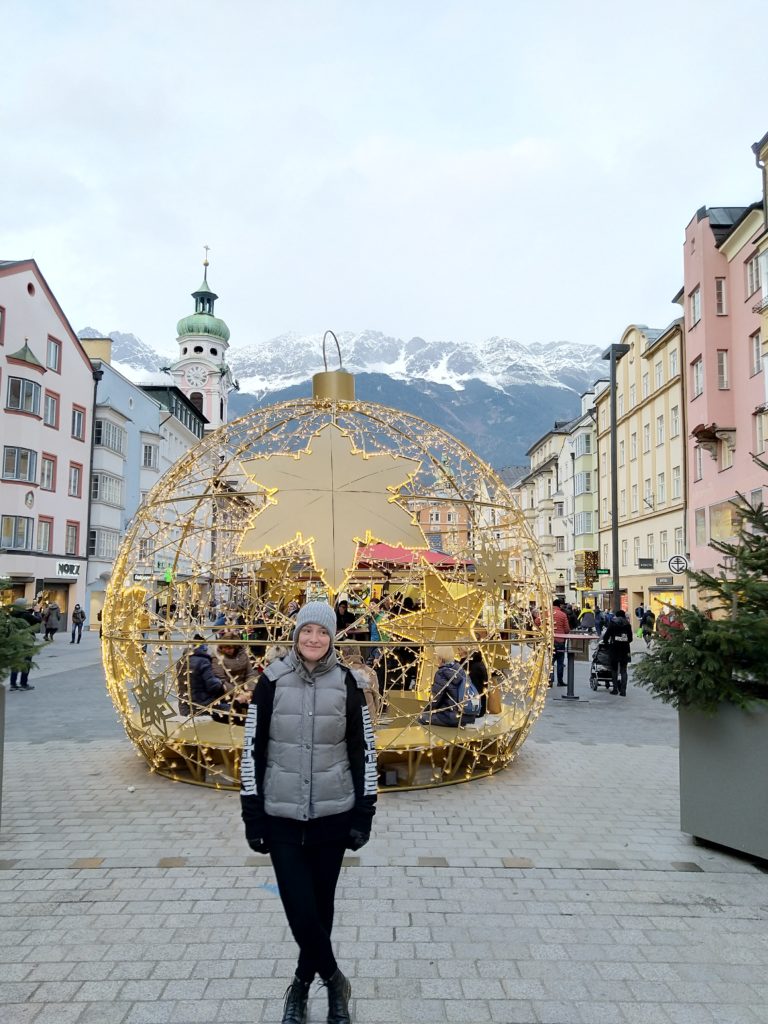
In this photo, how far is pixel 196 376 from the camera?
67.1 metres

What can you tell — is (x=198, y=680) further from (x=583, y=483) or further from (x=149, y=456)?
(x=583, y=483)

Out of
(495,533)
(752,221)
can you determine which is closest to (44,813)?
(495,533)

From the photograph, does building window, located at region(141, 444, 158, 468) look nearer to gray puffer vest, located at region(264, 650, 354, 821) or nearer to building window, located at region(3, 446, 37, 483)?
building window, located at region(3, 446, 37, 483)

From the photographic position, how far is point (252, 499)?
6.85 m

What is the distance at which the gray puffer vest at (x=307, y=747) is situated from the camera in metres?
3.13

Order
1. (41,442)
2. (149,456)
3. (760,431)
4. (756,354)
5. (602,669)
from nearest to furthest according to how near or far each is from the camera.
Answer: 1. (602,669)
2. (760,431)
3. (756,354)
4. (41,442)
5. (149,456)

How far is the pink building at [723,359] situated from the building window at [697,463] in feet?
0.55

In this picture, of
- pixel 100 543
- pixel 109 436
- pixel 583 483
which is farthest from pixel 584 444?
pixel 100 543

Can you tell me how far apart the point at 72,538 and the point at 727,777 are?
1328 inches

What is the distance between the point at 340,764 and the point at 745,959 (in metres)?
2.49

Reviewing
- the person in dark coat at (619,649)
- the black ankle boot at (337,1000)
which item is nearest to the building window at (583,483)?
the person in dark coat at (619,649)

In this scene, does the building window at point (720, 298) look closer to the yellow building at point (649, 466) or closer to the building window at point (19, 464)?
the yellow building at point (649, 466)

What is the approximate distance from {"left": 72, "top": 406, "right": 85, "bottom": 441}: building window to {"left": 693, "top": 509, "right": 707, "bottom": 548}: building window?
93.0 feet

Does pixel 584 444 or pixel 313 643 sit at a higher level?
pixel 584 444
